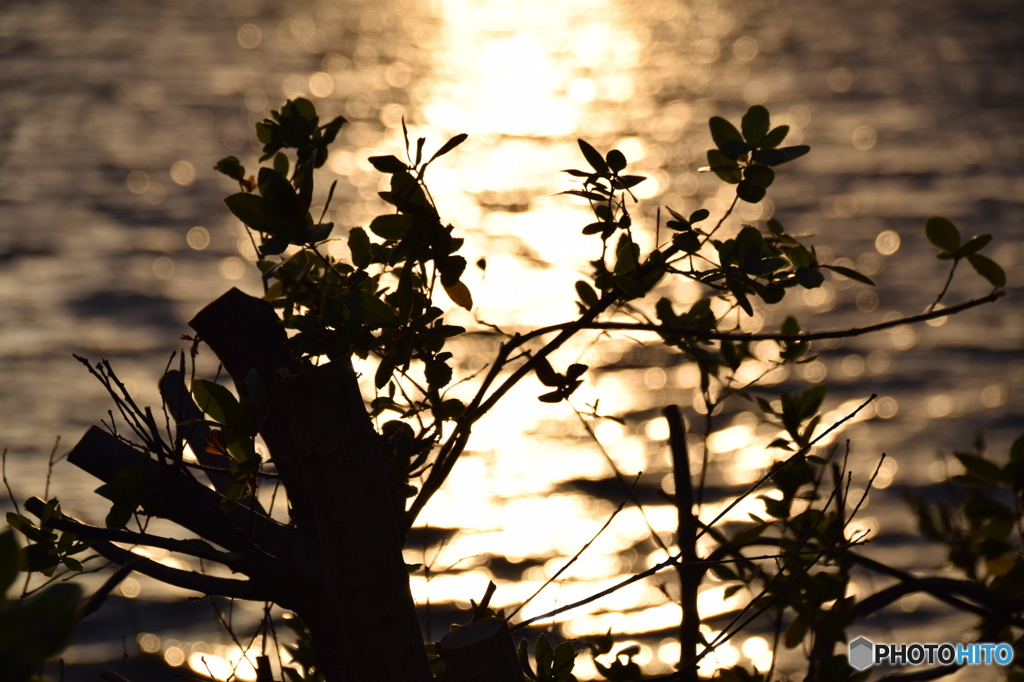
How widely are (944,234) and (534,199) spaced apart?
9.63 metres

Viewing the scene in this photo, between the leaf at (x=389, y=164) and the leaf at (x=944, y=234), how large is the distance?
3.04 ft

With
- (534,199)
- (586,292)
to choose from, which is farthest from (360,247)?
(534,199)

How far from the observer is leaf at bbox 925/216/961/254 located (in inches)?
61.9

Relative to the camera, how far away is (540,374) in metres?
1.55

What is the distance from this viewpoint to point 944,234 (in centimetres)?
158

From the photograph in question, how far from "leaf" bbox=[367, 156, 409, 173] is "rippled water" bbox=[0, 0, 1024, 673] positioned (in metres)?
0.64

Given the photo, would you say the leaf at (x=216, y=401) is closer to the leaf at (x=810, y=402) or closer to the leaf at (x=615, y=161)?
the leaf at (x=615, y=161)

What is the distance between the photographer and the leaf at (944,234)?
5.16ft

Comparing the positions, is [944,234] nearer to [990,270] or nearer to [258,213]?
[990,270]

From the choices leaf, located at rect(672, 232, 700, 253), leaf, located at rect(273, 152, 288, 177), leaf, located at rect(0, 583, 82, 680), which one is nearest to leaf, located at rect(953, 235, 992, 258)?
leaf, located at rect(672, 232, 700, 253)

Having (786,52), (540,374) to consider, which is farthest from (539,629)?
(786,52)

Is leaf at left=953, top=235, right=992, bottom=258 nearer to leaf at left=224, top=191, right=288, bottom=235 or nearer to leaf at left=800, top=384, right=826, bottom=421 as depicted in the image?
leaf at left=800, top=384, right=826, bottom=421

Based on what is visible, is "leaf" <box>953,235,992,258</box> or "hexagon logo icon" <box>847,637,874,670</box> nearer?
"leaf" <box>953,235,992,258</box>

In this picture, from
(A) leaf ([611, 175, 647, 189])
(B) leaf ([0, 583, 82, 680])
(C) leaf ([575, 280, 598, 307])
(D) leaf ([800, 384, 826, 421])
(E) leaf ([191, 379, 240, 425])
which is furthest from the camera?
(D) leaf ([800, 384, 826, 421])
